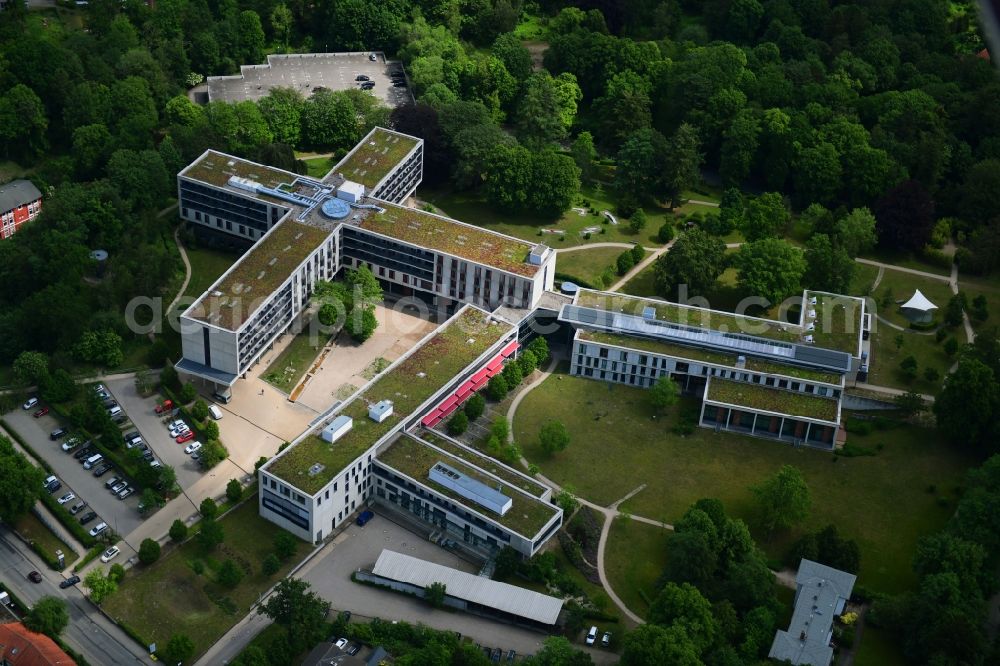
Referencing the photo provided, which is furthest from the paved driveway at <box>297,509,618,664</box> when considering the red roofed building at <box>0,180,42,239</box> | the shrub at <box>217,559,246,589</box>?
the red roofed building at <box>0,180,42,239</box>

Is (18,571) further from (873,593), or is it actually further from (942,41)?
(942,41)

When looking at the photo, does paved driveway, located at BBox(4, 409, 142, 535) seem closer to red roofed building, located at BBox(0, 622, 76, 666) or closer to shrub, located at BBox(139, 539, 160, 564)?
shrub, located at BBox(139, 539, 160, 564)

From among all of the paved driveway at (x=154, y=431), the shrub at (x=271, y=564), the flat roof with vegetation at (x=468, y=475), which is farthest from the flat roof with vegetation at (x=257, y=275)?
Answer: the shrub at (x=271, y=564)

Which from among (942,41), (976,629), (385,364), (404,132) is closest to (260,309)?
(385,364)

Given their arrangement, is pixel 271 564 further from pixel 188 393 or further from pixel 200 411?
pixel 188 393

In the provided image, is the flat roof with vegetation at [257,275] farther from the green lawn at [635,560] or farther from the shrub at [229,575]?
the green lawn at [635,560]
